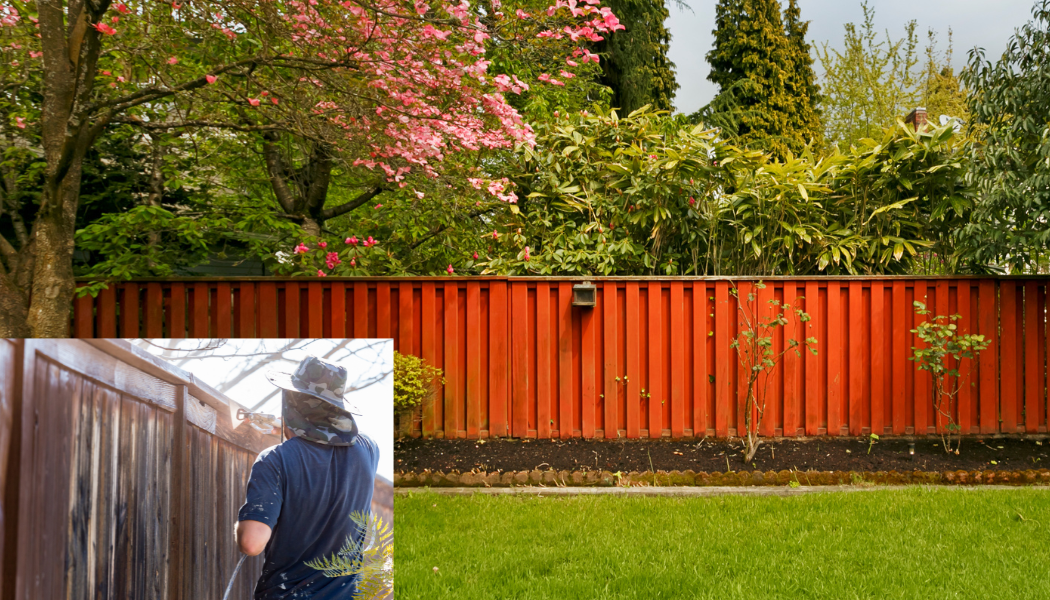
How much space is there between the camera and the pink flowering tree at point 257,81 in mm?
3514

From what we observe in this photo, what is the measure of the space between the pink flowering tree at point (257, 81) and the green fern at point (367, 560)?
299 cm

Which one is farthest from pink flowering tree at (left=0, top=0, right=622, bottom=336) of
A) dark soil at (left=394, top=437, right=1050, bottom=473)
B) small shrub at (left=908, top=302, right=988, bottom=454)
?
small shrub at (left=908, top=302, right=988, bottom=454)

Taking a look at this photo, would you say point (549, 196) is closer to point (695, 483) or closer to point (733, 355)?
point (733, 355)

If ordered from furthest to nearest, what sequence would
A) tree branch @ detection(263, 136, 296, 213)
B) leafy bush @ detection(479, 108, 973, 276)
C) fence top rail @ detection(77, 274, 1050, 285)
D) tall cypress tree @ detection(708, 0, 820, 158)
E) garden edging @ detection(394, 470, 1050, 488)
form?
1. tall cypress tree @ detection(708, 0, 820, 158)
2. tree branch @ detection(263, 136, 296, 213)
3. leafy bush @ detection(479, 108, 973, 276)
4. fence top rail @ detection(77, 274, 1050, 285)
5. garden edging @ detection(394, 470, 1050, 488)

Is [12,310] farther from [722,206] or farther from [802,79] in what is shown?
[802,79]

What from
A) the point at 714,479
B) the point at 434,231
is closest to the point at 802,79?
the point at 434,231

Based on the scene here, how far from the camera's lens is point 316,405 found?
1.36 meters

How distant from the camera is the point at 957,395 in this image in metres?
4.85

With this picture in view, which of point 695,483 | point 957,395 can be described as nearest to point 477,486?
point 695,483

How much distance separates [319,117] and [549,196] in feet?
7.18

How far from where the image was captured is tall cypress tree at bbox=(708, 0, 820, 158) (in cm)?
1658

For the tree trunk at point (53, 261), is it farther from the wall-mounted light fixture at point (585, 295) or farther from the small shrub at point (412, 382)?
the wall-mounted light fixture at point (585, 295)

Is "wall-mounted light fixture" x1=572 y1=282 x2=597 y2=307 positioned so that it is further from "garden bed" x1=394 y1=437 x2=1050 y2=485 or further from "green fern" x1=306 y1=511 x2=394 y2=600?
Answer: "green fern" x1=306 y1=511 x2=394 y2=600

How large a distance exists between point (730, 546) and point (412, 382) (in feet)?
8.29
